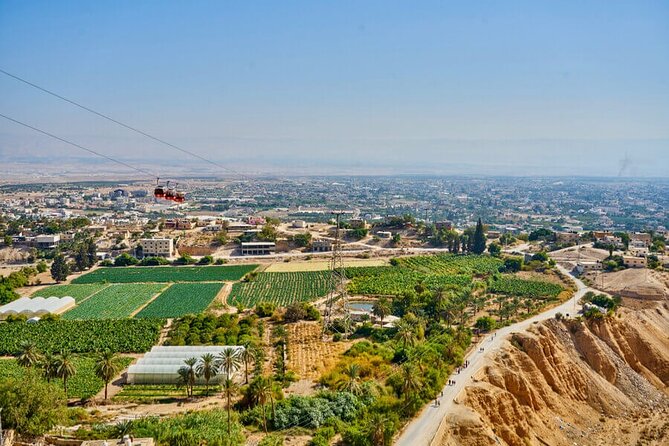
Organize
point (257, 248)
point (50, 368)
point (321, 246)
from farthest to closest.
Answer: point (321, 246) → point (257, 248) → point (50, 368)

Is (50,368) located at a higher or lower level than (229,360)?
lower

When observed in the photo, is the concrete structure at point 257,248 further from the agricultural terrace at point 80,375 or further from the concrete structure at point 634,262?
the concrete structure at point 634,262

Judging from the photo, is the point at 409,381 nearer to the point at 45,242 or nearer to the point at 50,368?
the point at 50,368

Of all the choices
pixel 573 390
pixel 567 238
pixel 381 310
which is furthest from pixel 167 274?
pixel 567 238

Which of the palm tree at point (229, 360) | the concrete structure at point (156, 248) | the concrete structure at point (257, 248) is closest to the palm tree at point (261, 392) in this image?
the palm tree at point (229, 360)

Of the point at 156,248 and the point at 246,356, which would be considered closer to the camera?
the point at 246,356

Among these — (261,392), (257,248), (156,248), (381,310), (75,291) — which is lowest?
(75,291)
